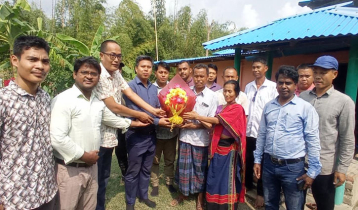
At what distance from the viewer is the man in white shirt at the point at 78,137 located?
1878mm

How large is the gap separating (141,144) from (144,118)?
405 mm

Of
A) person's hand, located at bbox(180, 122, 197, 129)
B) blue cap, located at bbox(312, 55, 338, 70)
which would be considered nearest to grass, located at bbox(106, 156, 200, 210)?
person's hand, located at bbox(180, 122, 197, 129)

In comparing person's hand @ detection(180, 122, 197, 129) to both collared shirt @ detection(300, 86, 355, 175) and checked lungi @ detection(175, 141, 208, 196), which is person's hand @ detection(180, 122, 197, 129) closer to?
checked lungi @ detection(175, 141, 208, 196)

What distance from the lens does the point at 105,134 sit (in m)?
2.62


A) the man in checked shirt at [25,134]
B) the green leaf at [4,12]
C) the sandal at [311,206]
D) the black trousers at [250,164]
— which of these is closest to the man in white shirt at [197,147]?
the black trousers at [250,164]

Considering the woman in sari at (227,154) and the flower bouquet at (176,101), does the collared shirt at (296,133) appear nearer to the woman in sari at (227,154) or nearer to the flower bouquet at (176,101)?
the woman in sari at (227,154)

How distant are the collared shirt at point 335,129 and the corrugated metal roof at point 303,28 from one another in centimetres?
154

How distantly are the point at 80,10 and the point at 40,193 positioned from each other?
13503mm

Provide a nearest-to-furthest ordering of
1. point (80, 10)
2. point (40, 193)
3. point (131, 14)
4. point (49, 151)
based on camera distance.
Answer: point (40, 193) < point (49, 151) < point (80, 10) < point (131, 14)

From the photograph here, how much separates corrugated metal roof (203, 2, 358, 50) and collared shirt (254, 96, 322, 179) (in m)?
1.84

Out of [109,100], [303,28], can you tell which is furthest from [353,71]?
[109,100]

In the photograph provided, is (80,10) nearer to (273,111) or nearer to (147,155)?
(147,155)

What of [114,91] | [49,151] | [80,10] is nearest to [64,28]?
[80,10]

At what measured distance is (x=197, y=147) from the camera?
3.19m
